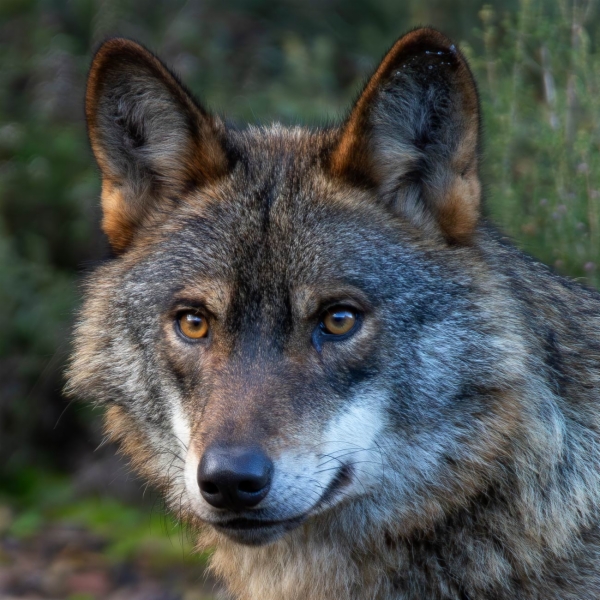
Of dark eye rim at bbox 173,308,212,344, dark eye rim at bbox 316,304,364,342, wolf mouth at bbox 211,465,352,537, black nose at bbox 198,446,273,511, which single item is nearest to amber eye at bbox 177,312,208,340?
dark eye rim at bbox 173,308,212,344

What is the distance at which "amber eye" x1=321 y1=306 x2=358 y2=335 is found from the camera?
11.7 ft

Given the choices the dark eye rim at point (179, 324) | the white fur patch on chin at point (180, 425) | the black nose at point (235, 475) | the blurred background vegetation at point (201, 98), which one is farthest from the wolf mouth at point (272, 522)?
the blurred background vegetation at point (201, 98)

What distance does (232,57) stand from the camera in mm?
9758

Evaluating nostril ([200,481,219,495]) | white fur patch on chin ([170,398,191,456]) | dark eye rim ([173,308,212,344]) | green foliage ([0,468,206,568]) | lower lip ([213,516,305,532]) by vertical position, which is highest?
dark eye rim ([173,308,212,344])

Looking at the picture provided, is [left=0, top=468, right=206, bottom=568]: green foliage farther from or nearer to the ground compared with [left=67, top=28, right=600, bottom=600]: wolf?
nearer to the ground

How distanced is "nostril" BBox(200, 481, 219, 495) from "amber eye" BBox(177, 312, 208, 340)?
0.69 metres

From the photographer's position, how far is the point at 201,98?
6984mm

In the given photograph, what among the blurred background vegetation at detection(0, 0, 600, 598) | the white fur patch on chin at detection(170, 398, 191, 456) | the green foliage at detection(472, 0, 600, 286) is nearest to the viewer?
the white fur patch on chin at detection(170, 398, 191, 456)

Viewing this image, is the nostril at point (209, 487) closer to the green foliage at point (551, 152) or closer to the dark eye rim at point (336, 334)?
the dark eye rim at point (336, 334)

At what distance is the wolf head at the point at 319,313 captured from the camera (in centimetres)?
340

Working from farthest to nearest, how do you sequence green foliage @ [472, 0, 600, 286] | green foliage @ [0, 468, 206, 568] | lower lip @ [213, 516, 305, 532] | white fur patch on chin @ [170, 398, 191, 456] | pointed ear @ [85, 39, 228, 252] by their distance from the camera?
green foliage @ [0, 468, 206, 568] → green foliage @ [472, 0, 600, 286] → pointed ear @ [85, 39, 228, 252] → white fur patch on chin @ [170, 398, 191, 456] → lower lip @ [213, 516, 305, 532]

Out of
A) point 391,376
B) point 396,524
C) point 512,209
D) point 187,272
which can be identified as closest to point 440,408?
point 391,376

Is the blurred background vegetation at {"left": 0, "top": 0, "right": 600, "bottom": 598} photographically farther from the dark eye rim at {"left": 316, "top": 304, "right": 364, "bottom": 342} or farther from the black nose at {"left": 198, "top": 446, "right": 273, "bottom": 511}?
the black nose at {"left": 198, "top": 446, "right": 273, "bottom": 511}

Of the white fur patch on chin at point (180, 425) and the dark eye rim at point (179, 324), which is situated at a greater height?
the dark eye rim at point (179, 324)
